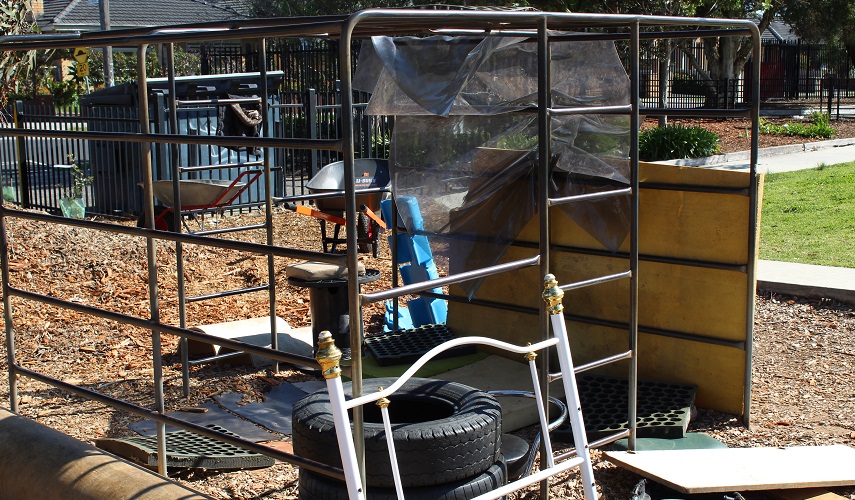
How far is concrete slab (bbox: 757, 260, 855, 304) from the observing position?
7770 millimetres

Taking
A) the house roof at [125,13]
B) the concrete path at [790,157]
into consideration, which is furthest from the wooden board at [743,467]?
the house roof at [125,13]

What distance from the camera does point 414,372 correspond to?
10.6 feet

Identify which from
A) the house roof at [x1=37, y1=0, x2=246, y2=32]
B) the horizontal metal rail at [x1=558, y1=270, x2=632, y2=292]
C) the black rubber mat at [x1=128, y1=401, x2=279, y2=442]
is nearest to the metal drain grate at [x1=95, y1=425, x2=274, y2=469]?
the black rubber mat at [x1=128, y1=401, x2=279, y2=442]

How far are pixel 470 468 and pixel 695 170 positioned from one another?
8.46 feet

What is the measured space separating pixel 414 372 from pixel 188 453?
6.94 feet

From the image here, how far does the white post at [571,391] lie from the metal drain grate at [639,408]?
1231mm

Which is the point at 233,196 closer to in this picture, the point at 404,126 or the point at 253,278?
the point at 253,278

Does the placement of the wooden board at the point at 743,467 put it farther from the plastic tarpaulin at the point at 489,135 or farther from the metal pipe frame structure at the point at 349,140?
the plastic tarpaulin at the point at 489,135

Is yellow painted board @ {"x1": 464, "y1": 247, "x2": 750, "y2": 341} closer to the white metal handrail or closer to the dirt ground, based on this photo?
the dirt ground

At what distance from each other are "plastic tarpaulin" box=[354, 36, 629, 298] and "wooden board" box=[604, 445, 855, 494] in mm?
1394

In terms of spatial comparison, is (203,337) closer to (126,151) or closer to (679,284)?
(679,284)

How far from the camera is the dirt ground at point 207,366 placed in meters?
5.14

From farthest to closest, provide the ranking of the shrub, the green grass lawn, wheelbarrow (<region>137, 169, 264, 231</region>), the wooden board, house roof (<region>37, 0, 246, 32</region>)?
house roof (<region>37, 0, 246, 32</region>)
the shrub
wheelbarrow (<region>137, 169, 264, 231</region>)
the green grass lawn
the wooden board

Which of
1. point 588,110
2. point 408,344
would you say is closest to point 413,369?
point 588,110
